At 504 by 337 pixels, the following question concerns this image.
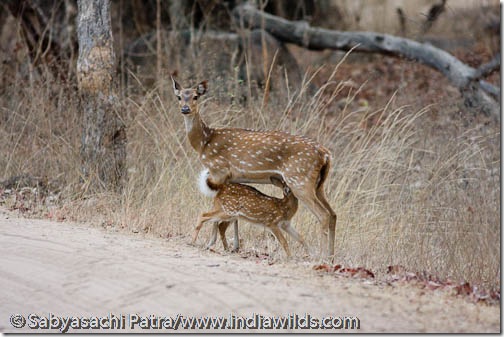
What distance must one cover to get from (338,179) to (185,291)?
16.0 feet

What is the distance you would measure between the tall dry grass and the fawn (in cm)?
36

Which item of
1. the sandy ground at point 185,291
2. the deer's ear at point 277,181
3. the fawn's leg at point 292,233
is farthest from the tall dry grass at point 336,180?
the sandy ground at point 185,291

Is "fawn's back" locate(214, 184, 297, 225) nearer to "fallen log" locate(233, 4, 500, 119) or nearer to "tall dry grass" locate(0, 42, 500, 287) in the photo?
"tall dry grass" locate(0, 42, 500, 287)

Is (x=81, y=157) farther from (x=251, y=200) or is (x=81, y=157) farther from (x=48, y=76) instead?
(x=251, y=200)

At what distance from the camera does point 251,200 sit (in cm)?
814

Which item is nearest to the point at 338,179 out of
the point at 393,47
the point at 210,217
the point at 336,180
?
the point at 336,180

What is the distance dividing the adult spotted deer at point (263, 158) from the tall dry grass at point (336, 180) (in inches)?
15.8

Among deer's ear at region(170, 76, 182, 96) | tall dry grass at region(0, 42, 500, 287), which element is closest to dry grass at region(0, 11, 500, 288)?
tall dry grass at region(0, 42, 500, 287)

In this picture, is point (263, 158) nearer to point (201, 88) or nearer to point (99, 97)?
point (201, 88)

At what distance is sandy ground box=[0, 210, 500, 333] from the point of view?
5.70 m

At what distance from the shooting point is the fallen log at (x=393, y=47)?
560 inches

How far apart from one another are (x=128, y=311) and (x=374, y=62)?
15.0 m

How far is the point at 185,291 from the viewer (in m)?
6.11

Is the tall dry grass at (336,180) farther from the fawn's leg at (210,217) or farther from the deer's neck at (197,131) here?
the deer's neck at (197,131)
